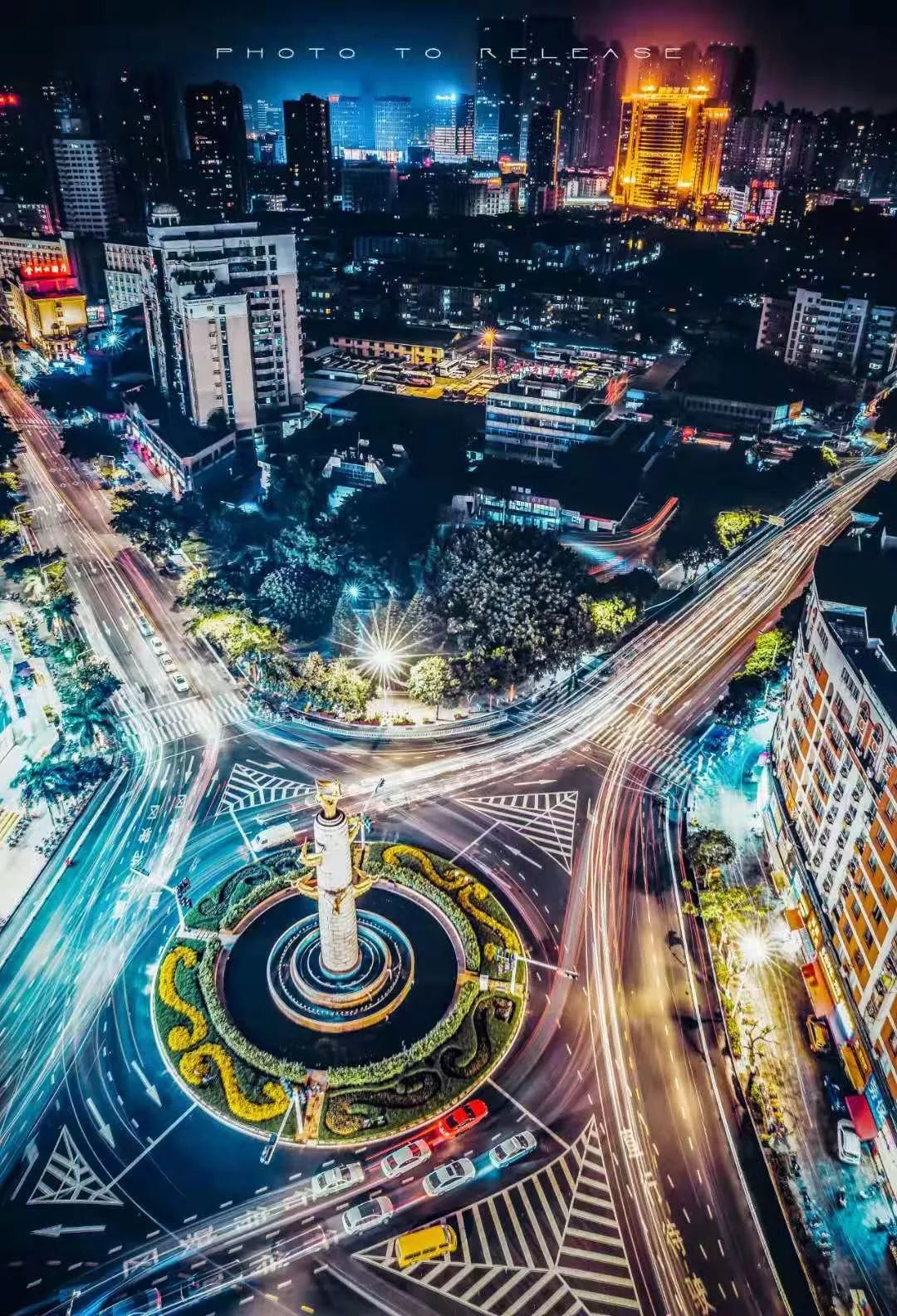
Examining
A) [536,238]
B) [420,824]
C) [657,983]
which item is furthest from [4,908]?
[536,238]

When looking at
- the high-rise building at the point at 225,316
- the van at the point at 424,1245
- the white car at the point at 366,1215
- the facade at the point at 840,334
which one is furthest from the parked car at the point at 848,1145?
the facade at the point at 840,334

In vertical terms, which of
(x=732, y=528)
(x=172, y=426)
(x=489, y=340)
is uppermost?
(x=489, y=340)

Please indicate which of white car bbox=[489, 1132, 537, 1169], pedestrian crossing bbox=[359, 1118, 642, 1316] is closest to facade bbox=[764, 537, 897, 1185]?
pedestrian crossing bbox=[359, 1118, 642, 1316]

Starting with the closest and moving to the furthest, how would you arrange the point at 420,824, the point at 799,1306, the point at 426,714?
the point at 799,1306 < the point at 420,824 < the point at 426,714

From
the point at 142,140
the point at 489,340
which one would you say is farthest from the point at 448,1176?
the point at 142,140

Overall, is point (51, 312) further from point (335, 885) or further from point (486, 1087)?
point (486, 1087)

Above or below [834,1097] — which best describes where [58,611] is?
above

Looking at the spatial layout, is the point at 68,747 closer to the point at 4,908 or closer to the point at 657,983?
the point at 4,908
